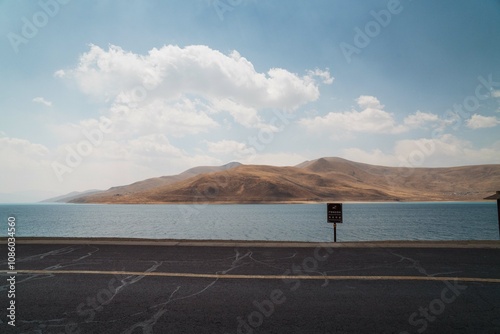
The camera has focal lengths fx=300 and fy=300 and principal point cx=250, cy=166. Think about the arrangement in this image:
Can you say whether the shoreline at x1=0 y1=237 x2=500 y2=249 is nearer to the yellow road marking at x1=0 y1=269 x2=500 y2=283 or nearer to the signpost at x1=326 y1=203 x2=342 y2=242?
the signpost at x1=326 y1=203 x2=342 y2=242

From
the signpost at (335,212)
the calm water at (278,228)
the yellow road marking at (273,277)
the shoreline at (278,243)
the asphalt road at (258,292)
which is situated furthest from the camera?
the calm water at (278,228)

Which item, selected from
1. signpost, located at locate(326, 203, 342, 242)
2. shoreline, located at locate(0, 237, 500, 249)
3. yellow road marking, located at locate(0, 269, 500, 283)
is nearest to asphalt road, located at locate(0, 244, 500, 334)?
yellow road marking, located at locate(0, 269, 500, 283)

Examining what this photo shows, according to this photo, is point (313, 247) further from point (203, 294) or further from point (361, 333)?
point (361, 333)

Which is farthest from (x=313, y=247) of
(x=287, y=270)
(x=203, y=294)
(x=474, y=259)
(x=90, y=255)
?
(x=90, y=255)

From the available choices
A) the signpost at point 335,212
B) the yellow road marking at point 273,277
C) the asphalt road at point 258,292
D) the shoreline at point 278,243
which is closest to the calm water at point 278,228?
the signpost at point 335,212

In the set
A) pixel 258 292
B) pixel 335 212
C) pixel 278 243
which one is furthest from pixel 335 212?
pixel 258 292

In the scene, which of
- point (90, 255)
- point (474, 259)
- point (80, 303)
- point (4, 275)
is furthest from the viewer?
point (90, 255)

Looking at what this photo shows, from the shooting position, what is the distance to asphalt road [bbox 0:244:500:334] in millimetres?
5375

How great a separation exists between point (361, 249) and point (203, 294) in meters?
7.76

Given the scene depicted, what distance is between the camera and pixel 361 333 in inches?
195

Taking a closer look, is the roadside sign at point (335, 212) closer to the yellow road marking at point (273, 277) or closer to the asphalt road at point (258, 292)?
the asphalt road at point (258, 292)

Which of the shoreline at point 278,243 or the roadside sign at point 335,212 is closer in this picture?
the shoreline at point 278,243

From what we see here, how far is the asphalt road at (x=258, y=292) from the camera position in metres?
5.38

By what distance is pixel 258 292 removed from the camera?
7.01 m
